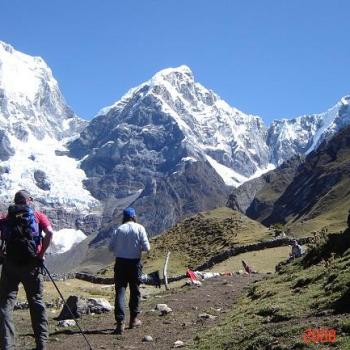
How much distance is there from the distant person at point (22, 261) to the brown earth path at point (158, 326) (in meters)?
2.38

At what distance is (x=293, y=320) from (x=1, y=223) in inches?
260

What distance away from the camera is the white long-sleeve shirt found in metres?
17.8

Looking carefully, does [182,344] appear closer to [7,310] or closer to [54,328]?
[7,310]

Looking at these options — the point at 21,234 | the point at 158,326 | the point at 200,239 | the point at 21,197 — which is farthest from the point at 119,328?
the point at 200,239

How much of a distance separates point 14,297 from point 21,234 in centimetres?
136

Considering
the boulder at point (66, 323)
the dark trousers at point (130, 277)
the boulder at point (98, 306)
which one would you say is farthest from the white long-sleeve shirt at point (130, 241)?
the boulder at point (98, 306)

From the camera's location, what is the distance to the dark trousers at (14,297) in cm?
1327

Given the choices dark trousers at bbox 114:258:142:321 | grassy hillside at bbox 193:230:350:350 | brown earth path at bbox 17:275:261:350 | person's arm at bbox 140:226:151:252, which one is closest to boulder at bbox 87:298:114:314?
brown earth path at bbox 17:275:261:350

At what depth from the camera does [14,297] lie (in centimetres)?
1358

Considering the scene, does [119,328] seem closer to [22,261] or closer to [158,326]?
[158,326]

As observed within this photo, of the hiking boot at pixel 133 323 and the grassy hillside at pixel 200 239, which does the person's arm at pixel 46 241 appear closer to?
the hiking boot at pixel 133 323

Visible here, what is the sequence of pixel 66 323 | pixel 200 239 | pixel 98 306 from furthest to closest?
pixel 200 239 → pixel 98 306 → pixel 66 323

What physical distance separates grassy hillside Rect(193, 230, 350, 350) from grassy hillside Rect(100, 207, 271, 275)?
122ft

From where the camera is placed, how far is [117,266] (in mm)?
→ 17938
